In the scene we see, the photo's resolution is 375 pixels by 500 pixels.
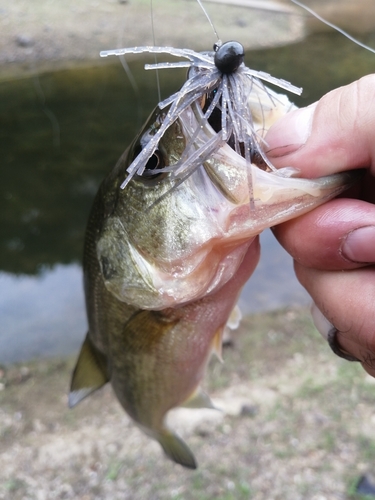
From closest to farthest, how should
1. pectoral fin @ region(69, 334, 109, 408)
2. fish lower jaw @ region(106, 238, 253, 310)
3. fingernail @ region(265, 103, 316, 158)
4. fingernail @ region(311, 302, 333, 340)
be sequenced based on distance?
fingernail @ region(265, 103, 316, 158)
fish lower jaw @ region(106, 238, 253, 310)
fingernail @ region(311, 302, 333, 340)
pectoral fin @ region(69, 334, 109, 408)

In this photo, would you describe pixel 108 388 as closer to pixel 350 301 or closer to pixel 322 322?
pixel 322 322

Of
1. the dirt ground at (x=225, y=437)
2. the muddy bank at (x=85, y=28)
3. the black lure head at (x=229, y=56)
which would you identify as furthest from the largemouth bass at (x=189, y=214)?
the muddy bank at (x=85, y=28)

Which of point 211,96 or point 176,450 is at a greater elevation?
point 211,96

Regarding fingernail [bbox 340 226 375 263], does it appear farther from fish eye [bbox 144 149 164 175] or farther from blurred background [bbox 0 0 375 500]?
blurred background [bbox 0 0 375 500]

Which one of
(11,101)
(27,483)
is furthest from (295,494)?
(11,101)

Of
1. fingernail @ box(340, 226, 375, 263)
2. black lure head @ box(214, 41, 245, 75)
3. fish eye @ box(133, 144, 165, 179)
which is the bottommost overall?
fingernail @ box(340, 226, 375, 263)

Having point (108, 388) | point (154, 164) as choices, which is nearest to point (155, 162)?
point (154, 164)

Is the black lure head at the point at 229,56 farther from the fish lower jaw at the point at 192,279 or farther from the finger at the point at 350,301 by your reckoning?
the finger at the point at 350,301

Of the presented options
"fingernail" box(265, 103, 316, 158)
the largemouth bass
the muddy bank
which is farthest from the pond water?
"fingernail" box(265, 103, 316, 158)
